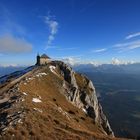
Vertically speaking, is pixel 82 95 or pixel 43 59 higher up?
pixel 43 59

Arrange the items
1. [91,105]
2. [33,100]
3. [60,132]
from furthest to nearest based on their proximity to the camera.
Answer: [91,105] < [33,100] < [60,132]

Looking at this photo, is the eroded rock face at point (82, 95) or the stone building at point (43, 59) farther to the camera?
the stone building at point (43, 59)

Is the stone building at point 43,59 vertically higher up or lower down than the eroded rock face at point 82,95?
higher up

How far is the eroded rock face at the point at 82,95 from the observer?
412ft

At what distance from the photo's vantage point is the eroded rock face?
12569cm

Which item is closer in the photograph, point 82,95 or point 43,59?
point 82,95

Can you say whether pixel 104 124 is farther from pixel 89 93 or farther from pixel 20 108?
pixel 20 108

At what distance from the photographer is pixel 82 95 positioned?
138 metres

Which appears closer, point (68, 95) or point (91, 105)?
point (68, 95)

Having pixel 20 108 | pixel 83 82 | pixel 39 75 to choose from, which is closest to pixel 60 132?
pixel 20 108

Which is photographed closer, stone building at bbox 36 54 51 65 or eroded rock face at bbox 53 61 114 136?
eroded rock face at bbox 53 61 114 136

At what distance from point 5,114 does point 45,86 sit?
2018 inches

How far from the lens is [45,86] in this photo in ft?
352

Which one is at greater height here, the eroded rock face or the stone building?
the stone building
